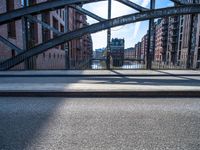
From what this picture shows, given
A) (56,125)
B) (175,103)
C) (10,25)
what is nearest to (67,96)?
(56,125)

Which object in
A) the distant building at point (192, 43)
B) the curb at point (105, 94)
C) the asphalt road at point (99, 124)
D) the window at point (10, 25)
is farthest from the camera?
the window at point (10, 25)

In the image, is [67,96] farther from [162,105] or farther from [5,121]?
[162,105]

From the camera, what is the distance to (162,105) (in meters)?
5.61

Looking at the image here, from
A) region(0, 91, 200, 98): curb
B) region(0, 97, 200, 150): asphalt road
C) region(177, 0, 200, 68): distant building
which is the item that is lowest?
region(0, 97, 200, 150): asphalt road

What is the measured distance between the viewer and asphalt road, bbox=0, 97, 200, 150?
129 inches

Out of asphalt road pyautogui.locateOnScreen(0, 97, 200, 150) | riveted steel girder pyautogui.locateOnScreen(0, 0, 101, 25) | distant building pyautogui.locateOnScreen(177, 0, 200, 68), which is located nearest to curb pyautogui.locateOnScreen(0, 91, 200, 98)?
asphalt road pyautogui.locateOnScreen(0, 97, 200, 150)

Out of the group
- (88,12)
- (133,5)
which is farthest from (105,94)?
(133,5)

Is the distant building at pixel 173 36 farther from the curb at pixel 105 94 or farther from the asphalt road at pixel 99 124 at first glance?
the asphalt road at pixel 99 124

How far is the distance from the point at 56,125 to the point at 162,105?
333 cm

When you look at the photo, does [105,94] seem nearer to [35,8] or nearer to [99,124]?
[99,124]

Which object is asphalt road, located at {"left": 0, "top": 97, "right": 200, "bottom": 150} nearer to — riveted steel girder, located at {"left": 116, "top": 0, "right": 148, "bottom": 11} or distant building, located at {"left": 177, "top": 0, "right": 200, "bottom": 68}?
riveted steel girder, located at {"left": 116, "top": 0, "right": 148, "bottom": 11}

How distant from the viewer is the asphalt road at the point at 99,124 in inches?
129

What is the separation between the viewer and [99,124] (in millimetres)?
4168

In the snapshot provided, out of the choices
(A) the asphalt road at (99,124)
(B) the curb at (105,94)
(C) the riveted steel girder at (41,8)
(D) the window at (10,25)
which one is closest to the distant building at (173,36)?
(C) the riveted steel girder at (41,8)
